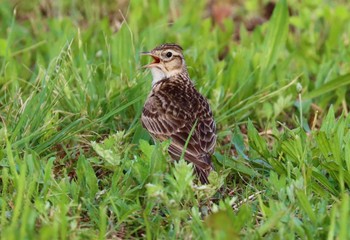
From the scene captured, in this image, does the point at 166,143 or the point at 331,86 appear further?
the point at 331,86

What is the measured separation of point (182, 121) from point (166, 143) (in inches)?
27.4

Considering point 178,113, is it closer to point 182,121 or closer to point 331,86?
point 182,121

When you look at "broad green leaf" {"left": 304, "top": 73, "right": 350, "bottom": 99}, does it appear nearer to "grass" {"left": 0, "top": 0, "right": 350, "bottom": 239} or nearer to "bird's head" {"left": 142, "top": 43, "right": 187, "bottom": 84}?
"grass" {"left": 0, "top": 0, "right": 350, "bottom": 239}

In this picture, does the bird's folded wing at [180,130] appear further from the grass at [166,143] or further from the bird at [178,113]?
the grass at [166,143]

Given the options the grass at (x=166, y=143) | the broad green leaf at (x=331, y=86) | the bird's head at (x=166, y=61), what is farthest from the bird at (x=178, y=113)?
the broad green leaf at (x=331, y=86)

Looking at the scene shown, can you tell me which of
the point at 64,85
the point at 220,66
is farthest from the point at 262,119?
the point at 64,85

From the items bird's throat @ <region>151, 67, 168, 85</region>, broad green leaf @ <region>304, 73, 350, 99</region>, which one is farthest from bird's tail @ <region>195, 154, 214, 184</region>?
broad green leaf @ <region>304, 73, 350, 99</region>

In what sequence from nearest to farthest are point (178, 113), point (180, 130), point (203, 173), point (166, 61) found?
point (203, 173) → point (180, 130) → point (178, 113) → point (166, 61)

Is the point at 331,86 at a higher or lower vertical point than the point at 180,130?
lower

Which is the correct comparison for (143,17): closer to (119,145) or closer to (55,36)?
(55,36)

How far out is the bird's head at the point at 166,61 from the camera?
6.87m

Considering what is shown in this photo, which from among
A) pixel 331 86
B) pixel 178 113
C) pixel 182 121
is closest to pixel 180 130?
pixel 182 121

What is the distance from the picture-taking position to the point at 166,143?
5.46 metres

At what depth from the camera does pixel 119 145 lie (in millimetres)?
5719
